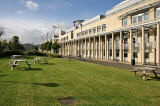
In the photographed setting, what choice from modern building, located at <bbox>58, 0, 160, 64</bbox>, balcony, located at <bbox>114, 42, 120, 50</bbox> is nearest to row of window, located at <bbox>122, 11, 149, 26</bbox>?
modern building, located at <bbox>58, 0, 160, 64</bbox>

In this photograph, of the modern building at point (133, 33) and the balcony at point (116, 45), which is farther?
the balcony at point (116, 45)

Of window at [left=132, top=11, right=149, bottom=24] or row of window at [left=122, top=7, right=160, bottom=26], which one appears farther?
window at [left=132, top=11, right=149, bottom=24]

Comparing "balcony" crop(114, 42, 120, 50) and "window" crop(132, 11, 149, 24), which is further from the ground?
"window" crop(132, 11, 149, 24)

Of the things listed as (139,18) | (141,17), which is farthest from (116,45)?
(141,17)

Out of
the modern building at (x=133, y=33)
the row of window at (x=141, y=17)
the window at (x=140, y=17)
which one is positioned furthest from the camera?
the window at (x=140, y=17)

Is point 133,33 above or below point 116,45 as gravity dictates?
above

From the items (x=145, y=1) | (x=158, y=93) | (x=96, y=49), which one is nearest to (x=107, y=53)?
(x=96, y=49)

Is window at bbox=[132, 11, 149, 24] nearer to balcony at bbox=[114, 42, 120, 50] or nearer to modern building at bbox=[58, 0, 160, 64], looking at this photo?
modern building at bbox=[58, 0, 160, 64]

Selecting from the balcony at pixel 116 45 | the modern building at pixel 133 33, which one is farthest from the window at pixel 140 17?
the balcony at pixel 116 45

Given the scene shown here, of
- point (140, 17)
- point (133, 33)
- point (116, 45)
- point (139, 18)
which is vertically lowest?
point (116, 45)

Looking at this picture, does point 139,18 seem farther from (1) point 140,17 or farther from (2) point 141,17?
(2) point 141,17

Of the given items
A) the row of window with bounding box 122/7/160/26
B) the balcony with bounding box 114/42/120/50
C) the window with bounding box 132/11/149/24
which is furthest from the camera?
the balcony with bounding box 114/42/120/50

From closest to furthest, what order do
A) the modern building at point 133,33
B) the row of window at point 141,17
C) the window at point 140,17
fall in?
1. the row of window at point 141,17
2. the modern building at point 133,33
3. the window at point 140,17

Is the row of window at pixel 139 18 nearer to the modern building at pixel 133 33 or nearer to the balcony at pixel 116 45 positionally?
the modern building at pixel 133 33
